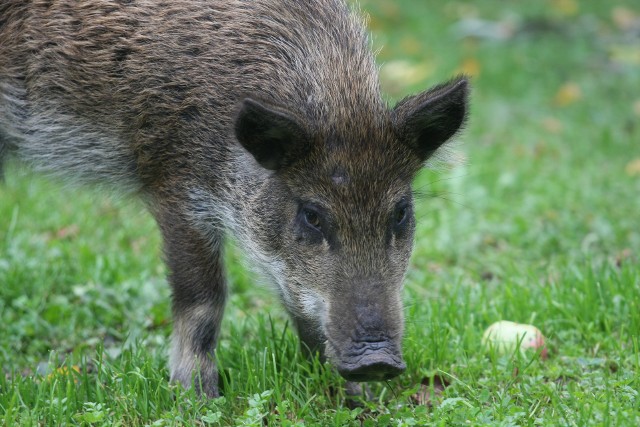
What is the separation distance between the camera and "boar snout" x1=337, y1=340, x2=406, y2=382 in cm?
376

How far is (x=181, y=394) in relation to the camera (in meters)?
4.39

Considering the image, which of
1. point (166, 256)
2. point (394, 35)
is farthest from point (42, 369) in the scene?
point (394, 35)

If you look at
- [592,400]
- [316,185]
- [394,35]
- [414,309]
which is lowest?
[394,35]

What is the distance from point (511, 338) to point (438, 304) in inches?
23.0

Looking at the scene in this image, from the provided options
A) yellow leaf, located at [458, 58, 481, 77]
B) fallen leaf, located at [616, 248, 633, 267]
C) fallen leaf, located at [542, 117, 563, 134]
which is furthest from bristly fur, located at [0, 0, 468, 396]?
yellow leaf, located at [458, 58, 481, 77]

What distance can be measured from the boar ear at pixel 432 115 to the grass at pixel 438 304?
16.1 inches

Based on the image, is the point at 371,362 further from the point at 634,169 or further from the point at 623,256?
the point at 634,169

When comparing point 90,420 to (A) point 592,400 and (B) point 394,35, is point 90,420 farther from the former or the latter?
(B) point 394,35

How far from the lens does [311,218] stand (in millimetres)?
4398

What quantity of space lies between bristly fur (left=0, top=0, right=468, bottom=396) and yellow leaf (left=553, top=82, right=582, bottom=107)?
21.6 ft

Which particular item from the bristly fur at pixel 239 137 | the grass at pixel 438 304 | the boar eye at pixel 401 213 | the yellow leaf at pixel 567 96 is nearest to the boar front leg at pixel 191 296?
the bristly fur at pixel 239 137

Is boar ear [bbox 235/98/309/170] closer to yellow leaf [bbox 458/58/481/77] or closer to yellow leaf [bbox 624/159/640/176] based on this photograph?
yellow leaf [bbox 624/159/640/176]

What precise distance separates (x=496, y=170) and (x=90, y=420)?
554 cm

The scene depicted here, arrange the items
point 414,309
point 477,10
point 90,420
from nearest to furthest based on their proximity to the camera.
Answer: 1. point 90,420
2. point 414,309
3. point 477,10
